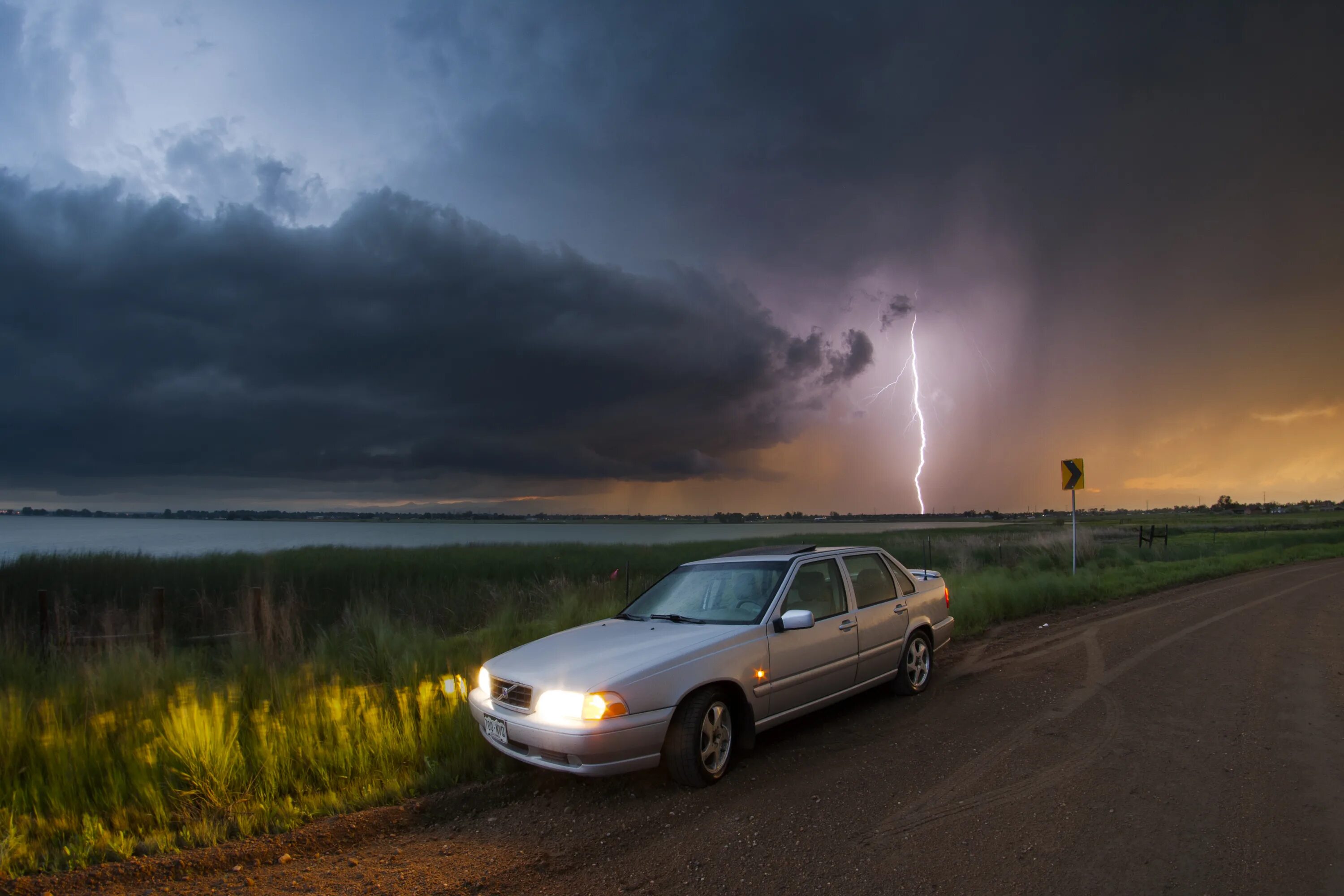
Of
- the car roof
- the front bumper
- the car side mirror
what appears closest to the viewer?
the front bumper

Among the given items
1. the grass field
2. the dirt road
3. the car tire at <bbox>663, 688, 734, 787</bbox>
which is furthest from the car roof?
the grass field

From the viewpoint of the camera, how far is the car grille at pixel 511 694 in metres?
4.92

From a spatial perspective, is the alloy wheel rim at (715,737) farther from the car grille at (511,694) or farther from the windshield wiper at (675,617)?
the car grille at (511,694)

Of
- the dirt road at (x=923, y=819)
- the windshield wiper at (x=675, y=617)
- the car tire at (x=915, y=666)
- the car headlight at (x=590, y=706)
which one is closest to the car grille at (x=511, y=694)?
the car headlight at (x=590, y=706)

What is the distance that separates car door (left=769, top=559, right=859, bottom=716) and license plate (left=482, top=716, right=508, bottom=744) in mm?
1934

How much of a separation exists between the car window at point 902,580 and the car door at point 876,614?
9 cm

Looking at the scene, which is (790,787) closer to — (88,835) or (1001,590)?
(88,835)

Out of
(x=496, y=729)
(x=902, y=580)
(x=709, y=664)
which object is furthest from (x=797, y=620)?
(x=902, y=580)

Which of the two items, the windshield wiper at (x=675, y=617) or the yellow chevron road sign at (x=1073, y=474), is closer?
the windshield wiper at (x=675, y=617)

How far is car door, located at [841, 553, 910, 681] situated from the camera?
21.3 ft

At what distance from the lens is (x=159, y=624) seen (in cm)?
1130

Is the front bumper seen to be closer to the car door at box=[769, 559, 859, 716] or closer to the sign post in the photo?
the car door at box=[769, 559, 859, 716]

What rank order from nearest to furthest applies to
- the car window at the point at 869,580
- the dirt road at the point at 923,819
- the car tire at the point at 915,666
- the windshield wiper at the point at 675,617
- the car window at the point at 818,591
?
the dirt road at the point at 923,819 < the windshield wiper at the point at 675,617 < the car window at the point at 818,591 < the car window at the point at 869,580 < the car tire at the point at 915,666

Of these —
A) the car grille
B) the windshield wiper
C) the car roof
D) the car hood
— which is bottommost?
the car grille
